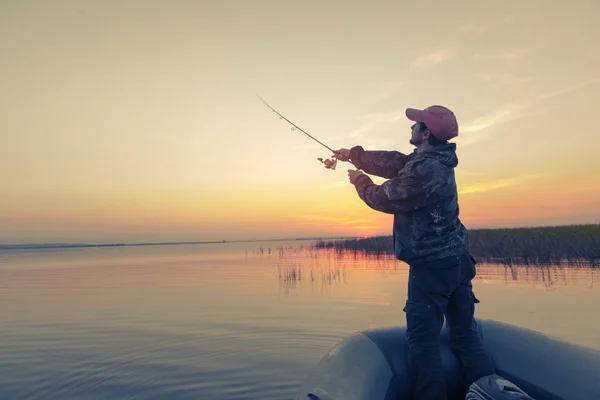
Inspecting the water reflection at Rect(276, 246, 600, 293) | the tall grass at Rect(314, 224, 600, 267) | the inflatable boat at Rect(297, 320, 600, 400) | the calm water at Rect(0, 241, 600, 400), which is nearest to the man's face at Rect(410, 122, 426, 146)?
the inflatable boat at Rect(297, 320, 600, 400)

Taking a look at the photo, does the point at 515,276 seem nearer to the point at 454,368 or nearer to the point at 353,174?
the point at 454,368

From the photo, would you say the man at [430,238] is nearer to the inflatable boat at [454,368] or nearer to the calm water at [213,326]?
the inflatable boat at [454,368]

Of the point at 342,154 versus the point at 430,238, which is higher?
the point at 342,154

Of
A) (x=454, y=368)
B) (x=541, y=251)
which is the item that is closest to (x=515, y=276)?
(x=541, y=251)

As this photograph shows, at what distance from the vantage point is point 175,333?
7.85 meters

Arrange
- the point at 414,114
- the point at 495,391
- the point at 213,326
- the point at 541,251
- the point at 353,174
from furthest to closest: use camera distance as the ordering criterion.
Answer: the point at 541,251 → the point at 213,326 → the point at 353,174 → the point at 414,114 → the point at 495,391

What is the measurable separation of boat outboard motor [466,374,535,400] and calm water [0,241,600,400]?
267cm

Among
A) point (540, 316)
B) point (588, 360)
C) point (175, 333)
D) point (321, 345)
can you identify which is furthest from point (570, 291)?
point (175, 333)

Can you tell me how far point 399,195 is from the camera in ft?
9.37

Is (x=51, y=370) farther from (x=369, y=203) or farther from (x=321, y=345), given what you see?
(x=369, y=203)

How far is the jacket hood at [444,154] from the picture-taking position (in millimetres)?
2951

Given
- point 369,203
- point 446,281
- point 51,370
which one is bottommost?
point 51,370

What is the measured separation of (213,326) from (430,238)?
254 inches

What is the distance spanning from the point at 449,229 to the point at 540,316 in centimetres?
652
